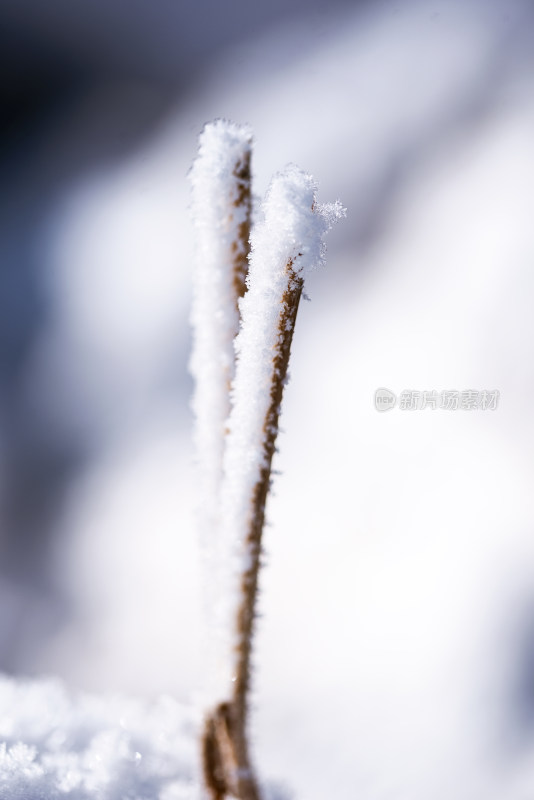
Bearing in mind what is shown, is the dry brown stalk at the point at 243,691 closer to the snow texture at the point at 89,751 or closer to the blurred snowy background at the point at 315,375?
the snow texture at the point at 89,751

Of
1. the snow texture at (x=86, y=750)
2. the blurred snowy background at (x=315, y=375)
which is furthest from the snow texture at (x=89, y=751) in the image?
the blurred snowy background at (x=315, y=375)

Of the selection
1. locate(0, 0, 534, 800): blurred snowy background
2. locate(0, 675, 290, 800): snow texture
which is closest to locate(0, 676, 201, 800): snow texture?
locate(0, 675, 290, 800): snow texture

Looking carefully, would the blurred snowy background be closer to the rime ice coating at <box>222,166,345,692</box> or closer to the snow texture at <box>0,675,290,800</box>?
the snow texture at <box>0,675,290,800</box>

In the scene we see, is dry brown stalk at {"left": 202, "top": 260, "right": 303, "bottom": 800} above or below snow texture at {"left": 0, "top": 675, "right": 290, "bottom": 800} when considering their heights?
above

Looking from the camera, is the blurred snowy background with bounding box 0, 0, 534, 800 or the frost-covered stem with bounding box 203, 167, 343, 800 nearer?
the frost-covered stem with bounding box 203, 167, 343, 800

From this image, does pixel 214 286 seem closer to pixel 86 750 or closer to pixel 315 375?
pixel 86 750

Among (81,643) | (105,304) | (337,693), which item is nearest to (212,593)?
(337,693)

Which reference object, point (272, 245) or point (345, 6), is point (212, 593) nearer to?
point (272, 245)

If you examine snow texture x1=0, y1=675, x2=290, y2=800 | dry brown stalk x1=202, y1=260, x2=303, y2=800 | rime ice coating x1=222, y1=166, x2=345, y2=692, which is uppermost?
rime ice coating x1=222, y1=166, x2=345, y2=692

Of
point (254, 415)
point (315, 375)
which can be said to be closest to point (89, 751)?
point (254, 415)

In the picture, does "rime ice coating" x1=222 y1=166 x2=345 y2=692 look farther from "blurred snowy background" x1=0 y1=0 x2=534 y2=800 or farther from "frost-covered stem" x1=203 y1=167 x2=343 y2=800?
"blurred snowy background" x1=0 y1=0 x2=534 y2=800
